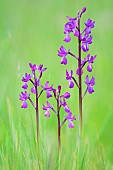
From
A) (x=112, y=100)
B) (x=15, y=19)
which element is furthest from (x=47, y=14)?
(x=112, y=100)

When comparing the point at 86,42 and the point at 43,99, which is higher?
the point at 86,42

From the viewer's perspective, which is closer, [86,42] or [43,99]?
[86,42]

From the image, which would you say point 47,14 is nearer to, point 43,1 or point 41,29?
point 41,29

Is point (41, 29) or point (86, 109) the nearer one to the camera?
point (86, 109)

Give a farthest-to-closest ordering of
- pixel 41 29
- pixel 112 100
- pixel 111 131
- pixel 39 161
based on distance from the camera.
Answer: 1. pixel 41 29
2. pixel 112 100
3. pixel 111 131
4. pixel 39 161

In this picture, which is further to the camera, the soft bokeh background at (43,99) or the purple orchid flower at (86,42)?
the soft bokeh background at (43,99)

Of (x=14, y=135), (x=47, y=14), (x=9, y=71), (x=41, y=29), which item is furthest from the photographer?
(x=47, y=14)

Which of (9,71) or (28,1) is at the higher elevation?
(28,1)

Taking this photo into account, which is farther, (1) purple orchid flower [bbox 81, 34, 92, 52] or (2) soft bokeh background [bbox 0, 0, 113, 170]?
(2) soft bokeh background [bbox 0, 0, 113, 170]
